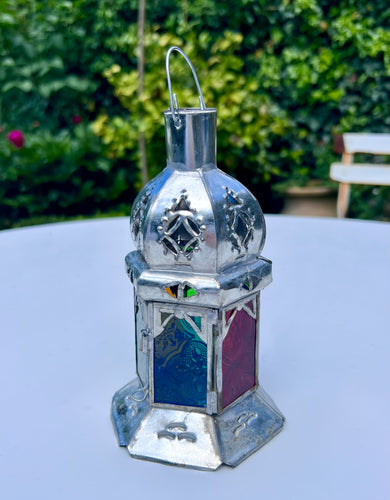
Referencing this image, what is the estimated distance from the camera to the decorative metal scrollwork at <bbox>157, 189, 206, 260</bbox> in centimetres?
67

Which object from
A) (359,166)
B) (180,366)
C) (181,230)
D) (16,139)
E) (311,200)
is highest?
(181,230)

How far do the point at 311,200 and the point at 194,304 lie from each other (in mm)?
3958

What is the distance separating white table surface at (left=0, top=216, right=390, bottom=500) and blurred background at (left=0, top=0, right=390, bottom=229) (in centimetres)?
271

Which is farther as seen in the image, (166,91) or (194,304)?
(166,91)

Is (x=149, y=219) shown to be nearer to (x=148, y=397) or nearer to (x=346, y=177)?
(x=148, y=397)

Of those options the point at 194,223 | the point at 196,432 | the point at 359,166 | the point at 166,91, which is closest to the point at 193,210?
the point at 194,223

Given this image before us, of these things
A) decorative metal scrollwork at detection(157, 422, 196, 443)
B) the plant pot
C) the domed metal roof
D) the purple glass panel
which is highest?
the domed metal roof

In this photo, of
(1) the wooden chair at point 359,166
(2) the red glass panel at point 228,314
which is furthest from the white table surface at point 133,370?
(1) the wooden chair at point 359,166

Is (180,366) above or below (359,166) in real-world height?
above

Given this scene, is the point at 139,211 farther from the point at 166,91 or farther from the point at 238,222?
the point at 166,91

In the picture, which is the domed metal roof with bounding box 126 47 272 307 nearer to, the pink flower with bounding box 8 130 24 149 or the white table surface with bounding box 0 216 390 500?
the white table surface with bounding box 0 216 390 500

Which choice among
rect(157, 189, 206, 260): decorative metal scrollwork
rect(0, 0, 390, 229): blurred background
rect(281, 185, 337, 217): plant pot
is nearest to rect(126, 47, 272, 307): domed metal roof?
rect(157, 189, 206, 260): decorative metal scrollwork

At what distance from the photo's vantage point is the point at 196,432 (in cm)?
71

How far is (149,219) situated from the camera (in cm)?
69
